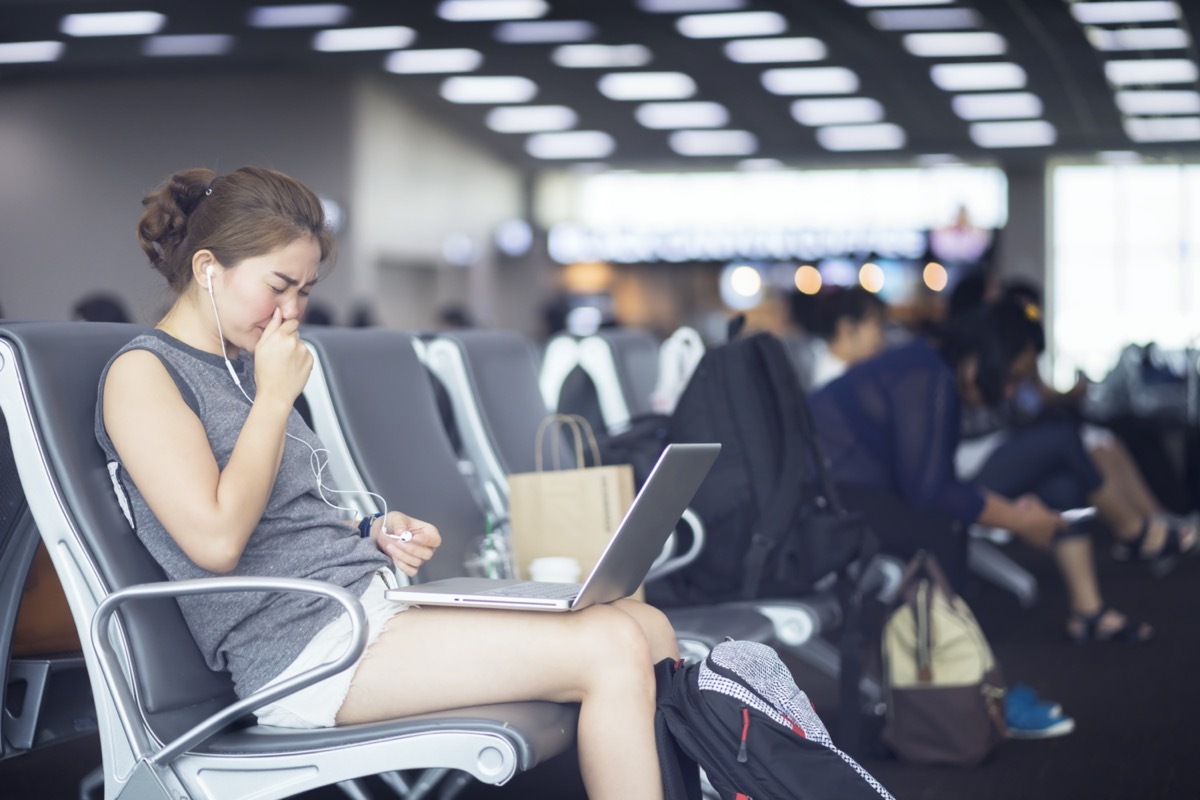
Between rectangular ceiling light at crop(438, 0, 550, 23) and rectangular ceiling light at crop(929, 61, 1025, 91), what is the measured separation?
4302 mm

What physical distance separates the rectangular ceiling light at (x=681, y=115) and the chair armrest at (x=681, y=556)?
42.4 ft

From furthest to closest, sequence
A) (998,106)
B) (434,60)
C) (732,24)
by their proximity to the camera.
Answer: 1. (998,106)
2. (434,60)
3. (732,24)

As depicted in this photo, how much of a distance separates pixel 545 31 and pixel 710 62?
208 cm

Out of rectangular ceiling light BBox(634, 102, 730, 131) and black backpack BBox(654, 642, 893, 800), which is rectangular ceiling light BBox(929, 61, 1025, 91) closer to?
rectangular ceiling light BBox(634, 102, 730, 131)

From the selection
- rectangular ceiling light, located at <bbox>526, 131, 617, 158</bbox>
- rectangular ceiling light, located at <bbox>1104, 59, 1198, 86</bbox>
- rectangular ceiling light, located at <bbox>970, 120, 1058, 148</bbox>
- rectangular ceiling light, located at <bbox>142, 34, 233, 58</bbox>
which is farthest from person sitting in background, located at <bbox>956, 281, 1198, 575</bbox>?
rectangular ceiling light, located at <bbox>526, 131, 617, 158</bbox>

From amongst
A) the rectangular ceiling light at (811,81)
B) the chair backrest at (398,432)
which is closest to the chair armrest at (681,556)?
the chair backrest at (398,432)

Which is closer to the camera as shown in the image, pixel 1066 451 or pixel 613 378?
pixel 613 378

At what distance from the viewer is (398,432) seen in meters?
2.68

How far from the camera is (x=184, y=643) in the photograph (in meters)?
1.94

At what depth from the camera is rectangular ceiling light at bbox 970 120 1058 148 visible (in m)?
16.3

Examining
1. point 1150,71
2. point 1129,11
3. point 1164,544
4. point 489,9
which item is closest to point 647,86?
point 489,9

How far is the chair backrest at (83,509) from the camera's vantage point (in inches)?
71.4

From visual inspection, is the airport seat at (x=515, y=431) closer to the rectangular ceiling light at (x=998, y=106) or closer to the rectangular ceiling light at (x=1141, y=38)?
the rectangular ceiling light at (x=1141, y=38)

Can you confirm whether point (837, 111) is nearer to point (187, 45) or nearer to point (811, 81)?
point (811, 81)
